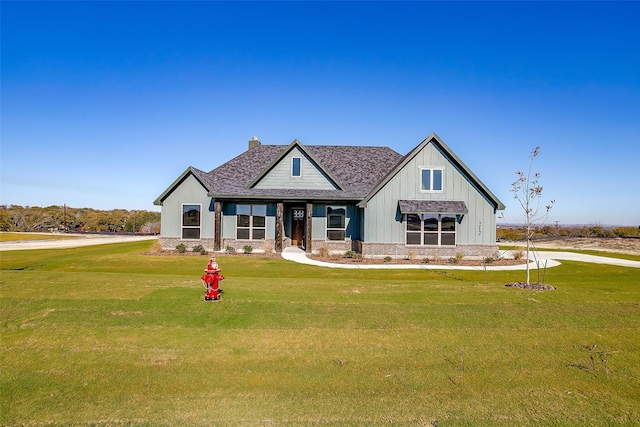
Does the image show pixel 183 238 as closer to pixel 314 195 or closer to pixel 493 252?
pixel 314 195

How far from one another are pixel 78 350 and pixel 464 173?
20.5 meters

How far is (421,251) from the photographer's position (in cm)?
2061

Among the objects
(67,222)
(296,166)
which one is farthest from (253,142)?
(67,222)

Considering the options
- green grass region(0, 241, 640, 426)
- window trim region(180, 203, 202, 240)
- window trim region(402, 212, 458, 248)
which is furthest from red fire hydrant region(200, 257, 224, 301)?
window trim region(180, 203, 202, 240)

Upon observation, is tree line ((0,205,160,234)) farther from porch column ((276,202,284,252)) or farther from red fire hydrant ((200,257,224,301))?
red fire hydrant ((200,257,224,301))

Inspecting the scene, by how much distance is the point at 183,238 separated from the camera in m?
23.2

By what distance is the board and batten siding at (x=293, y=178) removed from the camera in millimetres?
23422

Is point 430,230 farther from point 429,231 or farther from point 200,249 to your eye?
point 200,249

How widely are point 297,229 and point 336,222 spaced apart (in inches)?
126

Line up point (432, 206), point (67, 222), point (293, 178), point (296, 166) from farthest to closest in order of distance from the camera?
1. point (67, 222)
2. point (296, 166)
3. point (293, 178)
4. point (432, 206)

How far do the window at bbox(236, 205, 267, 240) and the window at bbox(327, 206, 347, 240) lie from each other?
4370 mm

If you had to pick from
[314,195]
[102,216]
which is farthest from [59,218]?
[314,195]

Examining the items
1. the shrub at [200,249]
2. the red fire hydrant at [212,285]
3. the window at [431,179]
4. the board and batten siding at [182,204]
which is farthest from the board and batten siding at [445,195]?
the red fire hydrant at [212,285]

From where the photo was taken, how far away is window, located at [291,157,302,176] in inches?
929
